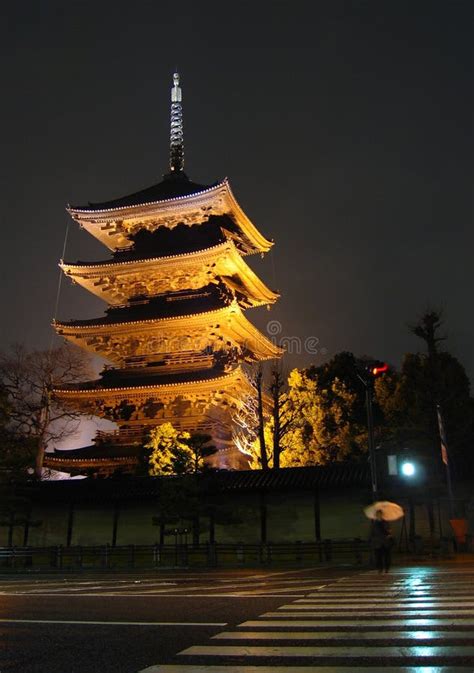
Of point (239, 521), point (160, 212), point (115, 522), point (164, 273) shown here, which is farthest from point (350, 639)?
point (160, 212)

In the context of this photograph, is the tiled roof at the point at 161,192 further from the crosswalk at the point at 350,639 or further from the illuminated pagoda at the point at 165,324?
the crosswalk at the point at 350,639

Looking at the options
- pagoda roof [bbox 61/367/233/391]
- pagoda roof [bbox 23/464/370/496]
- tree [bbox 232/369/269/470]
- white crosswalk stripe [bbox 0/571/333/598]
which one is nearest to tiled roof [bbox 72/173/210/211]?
pagoda roof [bbox 61/367/233/391]

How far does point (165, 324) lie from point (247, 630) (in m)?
28.6

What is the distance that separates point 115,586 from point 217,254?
2373cm

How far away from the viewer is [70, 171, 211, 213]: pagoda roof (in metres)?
38.0

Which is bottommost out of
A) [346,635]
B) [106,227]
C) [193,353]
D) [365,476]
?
[346,635]

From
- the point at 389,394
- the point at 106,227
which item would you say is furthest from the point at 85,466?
the point at 389,394

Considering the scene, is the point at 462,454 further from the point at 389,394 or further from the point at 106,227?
the point at 106,227

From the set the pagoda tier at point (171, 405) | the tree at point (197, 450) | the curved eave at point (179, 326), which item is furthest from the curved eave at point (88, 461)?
the curved eave at point (179, 326)

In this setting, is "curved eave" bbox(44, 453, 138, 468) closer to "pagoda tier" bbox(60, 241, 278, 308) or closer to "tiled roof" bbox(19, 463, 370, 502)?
"tiled roof" bbox(19, 463, 370, 502)

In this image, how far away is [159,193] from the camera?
4038 centimetres

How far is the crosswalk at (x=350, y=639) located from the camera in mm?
5551

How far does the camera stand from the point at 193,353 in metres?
35.6

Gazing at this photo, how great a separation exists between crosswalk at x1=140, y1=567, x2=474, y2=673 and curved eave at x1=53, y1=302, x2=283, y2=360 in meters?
24.5
